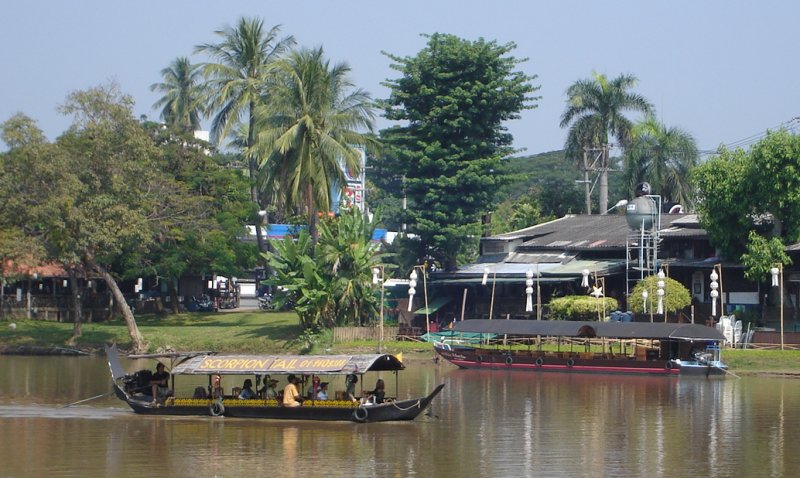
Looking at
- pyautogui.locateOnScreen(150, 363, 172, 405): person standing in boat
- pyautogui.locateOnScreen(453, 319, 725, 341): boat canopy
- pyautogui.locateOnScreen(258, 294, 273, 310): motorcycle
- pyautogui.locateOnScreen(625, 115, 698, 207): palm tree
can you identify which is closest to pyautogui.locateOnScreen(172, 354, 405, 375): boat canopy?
pyautogui.locateOnScreen(150, 363, 172, 405): person standing in boat

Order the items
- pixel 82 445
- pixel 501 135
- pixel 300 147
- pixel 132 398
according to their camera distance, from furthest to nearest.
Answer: pixel 501 135, pixel 300 147, pixel 132 398, pixel 82 445

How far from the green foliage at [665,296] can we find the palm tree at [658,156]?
1886cm

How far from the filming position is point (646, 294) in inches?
1885

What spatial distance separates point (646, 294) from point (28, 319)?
3061cm

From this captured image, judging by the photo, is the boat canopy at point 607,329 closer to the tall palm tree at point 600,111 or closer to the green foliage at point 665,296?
the green foliage at point 665,296

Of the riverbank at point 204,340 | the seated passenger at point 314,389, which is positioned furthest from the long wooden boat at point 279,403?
the riverbank at point 204,340

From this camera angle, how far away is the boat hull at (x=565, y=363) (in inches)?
1688

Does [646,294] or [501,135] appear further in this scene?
[501,135]

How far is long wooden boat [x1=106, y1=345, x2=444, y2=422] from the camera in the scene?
95.7ft

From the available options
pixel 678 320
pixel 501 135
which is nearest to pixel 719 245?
pixel 678 320

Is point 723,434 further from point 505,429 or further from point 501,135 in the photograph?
point 501,135

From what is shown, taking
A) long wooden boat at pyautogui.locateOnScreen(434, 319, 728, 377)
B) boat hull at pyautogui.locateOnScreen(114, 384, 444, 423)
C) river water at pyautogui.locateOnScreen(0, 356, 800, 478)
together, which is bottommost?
river water at pyautogui.locateOnScreen(0, 356, 800, 478)

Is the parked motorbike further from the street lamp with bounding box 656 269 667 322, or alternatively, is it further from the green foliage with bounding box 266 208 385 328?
the street lamp with bounding box 656 269 667 322

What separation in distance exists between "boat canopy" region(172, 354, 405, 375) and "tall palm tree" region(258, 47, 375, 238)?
895 inches
